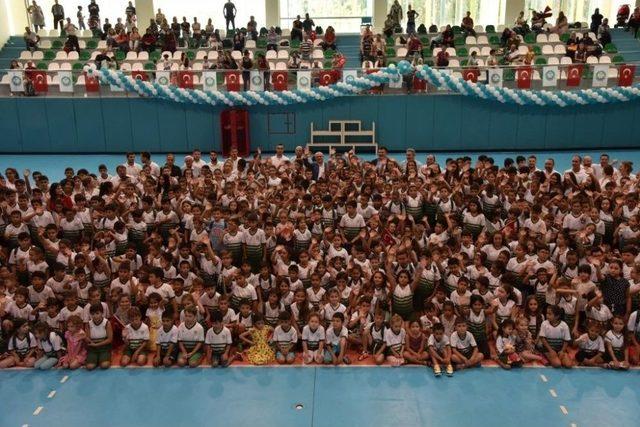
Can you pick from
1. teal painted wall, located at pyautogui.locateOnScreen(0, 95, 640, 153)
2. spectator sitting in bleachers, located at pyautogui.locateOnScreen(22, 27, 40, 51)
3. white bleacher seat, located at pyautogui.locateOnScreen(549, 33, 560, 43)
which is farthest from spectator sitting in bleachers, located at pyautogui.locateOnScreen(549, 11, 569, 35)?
spectator sitting in bleachers, located at pyautogui.locateOnScreen(22, 27, 40, 51)

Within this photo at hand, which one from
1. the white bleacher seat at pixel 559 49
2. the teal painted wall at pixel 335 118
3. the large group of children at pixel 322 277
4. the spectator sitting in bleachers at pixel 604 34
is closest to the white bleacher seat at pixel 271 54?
the teal painted wall at pixel 335 118

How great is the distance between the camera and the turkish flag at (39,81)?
65.0ft

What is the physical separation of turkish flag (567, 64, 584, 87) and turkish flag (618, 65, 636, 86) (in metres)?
1.24

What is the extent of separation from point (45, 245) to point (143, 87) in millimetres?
9739

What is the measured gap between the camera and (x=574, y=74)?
19172mm

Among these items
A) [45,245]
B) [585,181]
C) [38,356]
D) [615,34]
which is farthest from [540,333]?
[615,34]

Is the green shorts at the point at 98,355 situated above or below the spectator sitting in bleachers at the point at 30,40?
A: below

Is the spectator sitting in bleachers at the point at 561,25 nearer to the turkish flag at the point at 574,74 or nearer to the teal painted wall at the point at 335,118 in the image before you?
the teal painted wall at the point at 335,118

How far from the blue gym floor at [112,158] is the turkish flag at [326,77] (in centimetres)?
260

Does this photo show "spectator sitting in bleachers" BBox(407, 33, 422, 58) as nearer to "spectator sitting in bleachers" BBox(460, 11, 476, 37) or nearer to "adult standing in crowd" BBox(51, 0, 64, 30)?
"spectator sitting in bleachers" BBox(460, 11, 476, 37)

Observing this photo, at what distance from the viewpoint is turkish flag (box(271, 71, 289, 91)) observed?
19.3m

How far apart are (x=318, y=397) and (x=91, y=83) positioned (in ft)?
49.7

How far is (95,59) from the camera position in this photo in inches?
859

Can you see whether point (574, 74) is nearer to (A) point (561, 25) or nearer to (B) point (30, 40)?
(A) point (561, 25)
